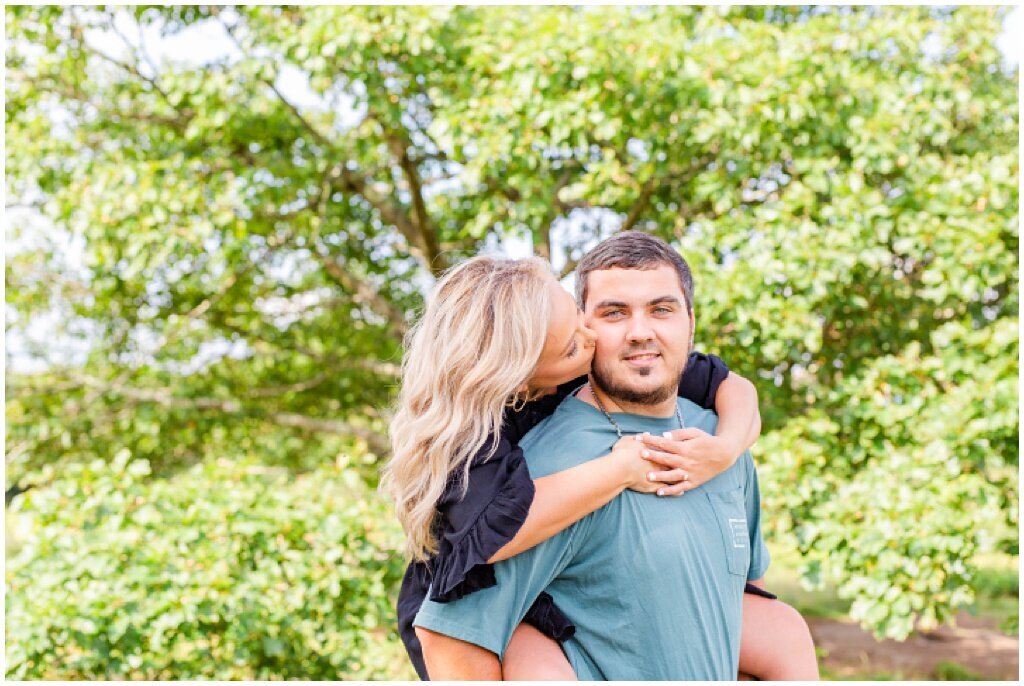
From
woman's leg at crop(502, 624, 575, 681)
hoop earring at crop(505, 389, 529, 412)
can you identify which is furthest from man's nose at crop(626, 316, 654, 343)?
woman's leg at crop(502, 624, 575, 681)

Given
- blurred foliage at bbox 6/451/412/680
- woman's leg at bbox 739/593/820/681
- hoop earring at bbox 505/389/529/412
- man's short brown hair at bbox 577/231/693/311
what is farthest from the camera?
blurred foliage at bbox 6/451/412/680

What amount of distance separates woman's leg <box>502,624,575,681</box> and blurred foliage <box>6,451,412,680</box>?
252cm

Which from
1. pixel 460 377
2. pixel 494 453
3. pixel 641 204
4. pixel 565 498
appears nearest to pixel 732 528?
pixel 565 498

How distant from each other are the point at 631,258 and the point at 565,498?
616 millimetres

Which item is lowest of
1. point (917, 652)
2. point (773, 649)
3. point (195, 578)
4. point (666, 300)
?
point (917, 652)

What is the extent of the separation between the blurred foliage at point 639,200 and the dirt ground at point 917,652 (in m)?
2.84

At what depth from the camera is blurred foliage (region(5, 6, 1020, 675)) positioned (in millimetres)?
4461

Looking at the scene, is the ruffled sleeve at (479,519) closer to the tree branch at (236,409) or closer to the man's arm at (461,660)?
the man's arm at (461,660)

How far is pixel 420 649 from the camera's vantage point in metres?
2.20

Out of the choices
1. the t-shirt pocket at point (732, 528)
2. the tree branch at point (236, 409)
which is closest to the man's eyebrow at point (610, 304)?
the t-shirt pocket at point (732, 528)

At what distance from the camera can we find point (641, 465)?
2.01 metres

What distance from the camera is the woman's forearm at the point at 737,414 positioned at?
2281mm

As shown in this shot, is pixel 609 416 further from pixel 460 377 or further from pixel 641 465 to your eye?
pixel 460 377

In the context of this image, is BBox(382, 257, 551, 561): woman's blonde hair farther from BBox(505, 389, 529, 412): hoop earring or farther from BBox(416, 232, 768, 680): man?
BBox(416, 232, 768, 680): man
